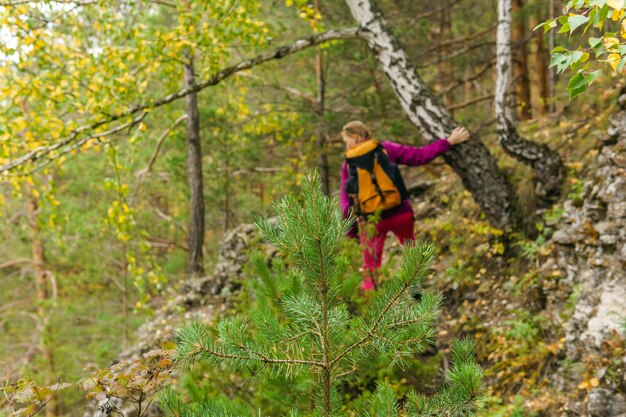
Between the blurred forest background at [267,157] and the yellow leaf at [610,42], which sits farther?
the blurred forest background at [267,157]

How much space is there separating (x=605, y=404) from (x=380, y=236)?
91.2 inches

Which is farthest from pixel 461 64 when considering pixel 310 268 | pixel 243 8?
pixel 310 268

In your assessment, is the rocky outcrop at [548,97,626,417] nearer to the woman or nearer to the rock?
the rock

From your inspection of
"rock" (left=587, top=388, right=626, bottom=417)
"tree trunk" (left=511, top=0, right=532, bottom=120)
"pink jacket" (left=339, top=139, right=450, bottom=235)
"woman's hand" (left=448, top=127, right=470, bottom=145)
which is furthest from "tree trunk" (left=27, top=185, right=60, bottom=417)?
"rock" (left=587, top=388, right=626, bottom=417)

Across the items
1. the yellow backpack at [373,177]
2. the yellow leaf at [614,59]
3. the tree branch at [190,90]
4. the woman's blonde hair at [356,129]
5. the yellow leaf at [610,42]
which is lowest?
the yellow backpack at [373,177]

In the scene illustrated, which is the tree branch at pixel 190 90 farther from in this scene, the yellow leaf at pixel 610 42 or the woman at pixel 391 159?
the yellow leaf at pixel 610 42

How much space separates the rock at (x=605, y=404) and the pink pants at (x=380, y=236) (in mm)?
1832

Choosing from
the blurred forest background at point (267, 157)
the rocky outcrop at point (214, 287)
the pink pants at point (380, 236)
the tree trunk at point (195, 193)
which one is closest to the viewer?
the blurred forest background at point (267, 157)

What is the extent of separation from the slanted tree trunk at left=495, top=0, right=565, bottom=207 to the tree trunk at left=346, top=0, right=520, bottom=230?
278 millimetres

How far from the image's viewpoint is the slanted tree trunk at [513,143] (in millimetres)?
4820

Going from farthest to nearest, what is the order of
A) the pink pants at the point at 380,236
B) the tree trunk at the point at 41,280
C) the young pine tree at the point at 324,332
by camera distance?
the tree trunk at the point at 41,280
the pink pants at the point at 380,236
the young pine tree at the point at 324,332

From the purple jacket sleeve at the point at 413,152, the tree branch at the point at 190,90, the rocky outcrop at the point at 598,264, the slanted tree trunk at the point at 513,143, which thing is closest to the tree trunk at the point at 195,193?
the tree branch at the point at 190,90

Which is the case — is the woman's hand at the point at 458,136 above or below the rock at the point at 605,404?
above

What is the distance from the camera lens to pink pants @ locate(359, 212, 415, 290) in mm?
4441
